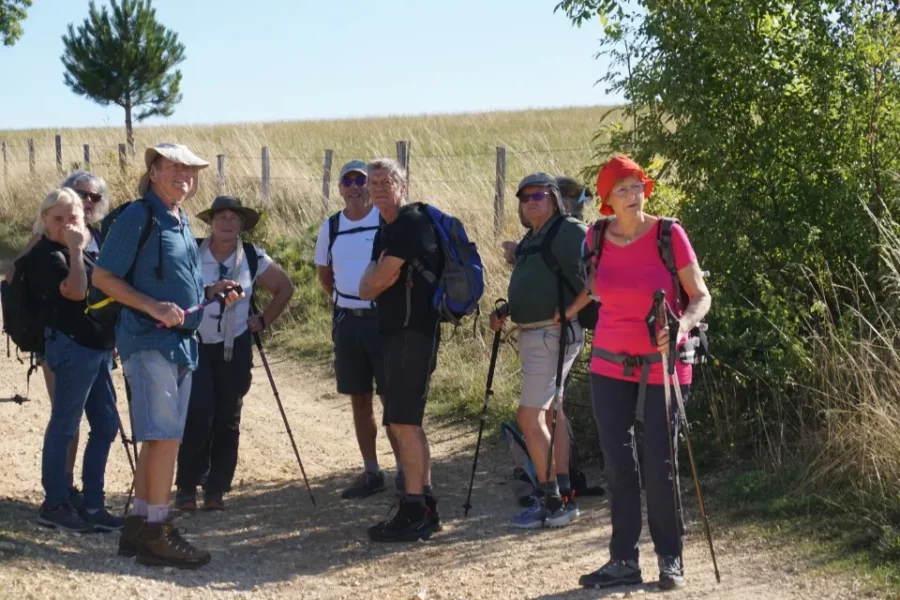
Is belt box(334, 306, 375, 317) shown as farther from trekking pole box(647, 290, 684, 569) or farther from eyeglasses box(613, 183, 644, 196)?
trekking pole box(647, 290, 684, 569)

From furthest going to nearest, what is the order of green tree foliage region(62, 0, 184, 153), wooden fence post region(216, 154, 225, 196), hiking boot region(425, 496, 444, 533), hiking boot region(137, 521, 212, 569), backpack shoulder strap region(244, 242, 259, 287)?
green tree foliage region(62, 0, 184, 153), wooden fence post region(216, 154, 225, 196), backpack shoulder strap region(244, 242, 259, 287), hiking boot region(425, 496, 444, 533), hiking boot region(137, 521, 212, 569)

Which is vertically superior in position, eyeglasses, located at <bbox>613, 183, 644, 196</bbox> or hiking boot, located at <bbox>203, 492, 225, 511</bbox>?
eyeglasses, located at <bbox>613, 183, 644, 196</bbox>

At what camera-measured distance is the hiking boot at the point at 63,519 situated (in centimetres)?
615

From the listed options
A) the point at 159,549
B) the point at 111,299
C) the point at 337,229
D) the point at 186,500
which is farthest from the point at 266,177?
the point at 159,549

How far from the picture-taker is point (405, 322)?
6145mm

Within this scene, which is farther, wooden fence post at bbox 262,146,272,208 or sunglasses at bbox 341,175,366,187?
wooden fence post at bbox 262,146,272,208

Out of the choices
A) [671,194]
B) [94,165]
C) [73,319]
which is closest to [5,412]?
[73,319]

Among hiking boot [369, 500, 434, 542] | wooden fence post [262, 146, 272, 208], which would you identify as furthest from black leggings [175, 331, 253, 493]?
wooden fence post [262, 146, 272, 208]

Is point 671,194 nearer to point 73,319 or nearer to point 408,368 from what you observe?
point 408,368

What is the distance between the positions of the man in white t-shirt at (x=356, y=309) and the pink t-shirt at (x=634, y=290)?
2304 millimetres

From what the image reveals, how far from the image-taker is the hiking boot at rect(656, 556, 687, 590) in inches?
201

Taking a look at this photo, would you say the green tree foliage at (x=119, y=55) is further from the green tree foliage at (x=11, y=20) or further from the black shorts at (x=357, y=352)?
the black shorts at (x=357, y=352)

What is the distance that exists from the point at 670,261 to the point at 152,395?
7.69ft

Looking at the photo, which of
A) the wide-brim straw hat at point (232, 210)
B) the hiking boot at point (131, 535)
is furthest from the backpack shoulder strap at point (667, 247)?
the wide-brim straw hat at point (232, 210)
